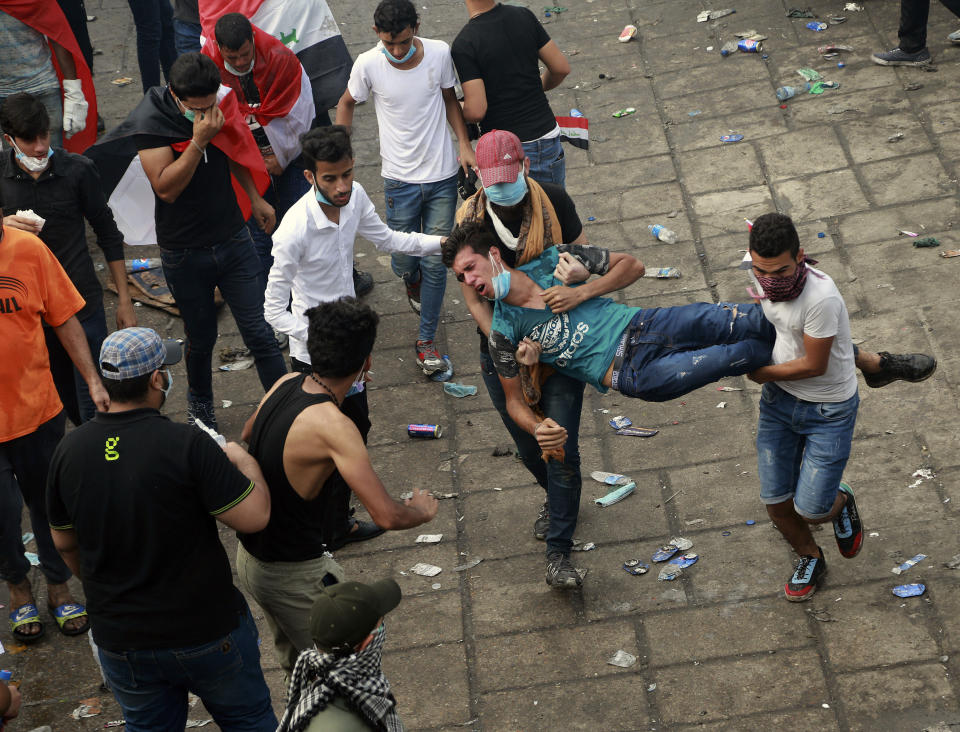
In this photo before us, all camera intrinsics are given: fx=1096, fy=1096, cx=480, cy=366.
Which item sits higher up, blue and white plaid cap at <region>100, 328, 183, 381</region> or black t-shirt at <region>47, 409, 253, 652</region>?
blue and white plaid cap at <region>100, 328, 183, 381</region>

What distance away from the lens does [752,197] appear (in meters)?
7.74

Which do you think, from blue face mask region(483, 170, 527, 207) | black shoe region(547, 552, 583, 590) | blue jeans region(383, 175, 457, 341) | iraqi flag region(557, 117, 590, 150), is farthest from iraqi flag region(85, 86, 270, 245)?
black shoe region(547, 552, 583, 590)

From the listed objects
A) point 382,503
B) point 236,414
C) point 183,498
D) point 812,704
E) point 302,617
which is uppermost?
point 183,498

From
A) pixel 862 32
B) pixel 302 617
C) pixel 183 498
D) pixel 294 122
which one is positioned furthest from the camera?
pixel 862 32

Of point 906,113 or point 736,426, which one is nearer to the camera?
point 736,426

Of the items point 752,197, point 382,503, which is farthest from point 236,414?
point 752,197

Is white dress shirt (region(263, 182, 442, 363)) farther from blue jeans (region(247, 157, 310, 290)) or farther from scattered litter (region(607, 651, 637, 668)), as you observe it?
scattered litter (region(607, 651, 637, 668))

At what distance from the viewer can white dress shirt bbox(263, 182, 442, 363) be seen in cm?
529

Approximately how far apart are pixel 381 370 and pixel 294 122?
1.66 meters

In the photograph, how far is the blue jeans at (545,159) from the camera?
22.0 ft

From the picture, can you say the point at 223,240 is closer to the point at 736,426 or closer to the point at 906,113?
the point at 736,426

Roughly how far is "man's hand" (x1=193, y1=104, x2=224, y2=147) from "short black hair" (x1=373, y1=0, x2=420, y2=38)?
1214 mm

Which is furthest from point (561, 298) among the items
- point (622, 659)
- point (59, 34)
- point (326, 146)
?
point (59, 34)

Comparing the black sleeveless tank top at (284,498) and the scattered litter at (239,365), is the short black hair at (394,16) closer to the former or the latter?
the scattered litter at (239,365)
